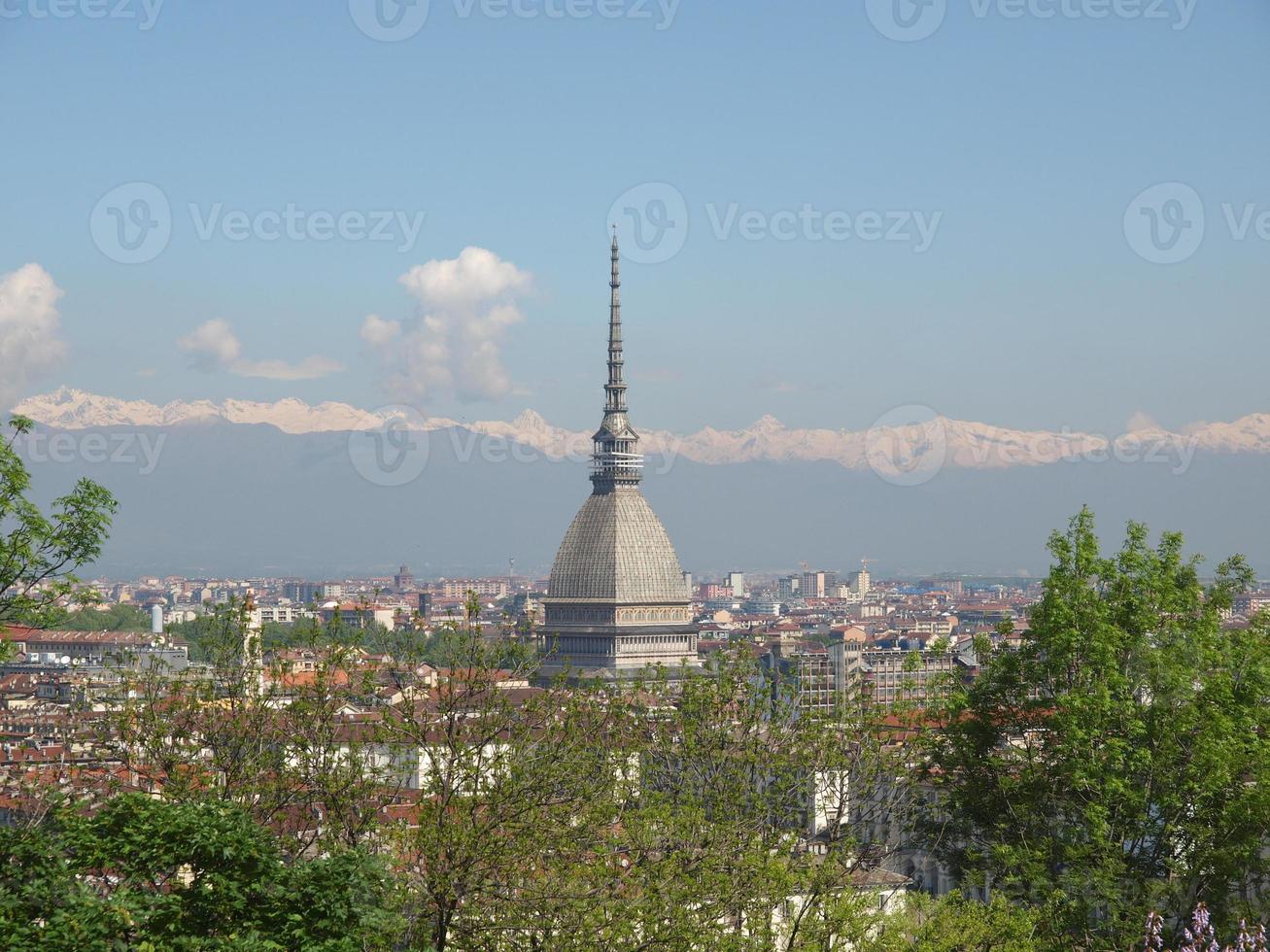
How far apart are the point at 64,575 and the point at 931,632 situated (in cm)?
18101

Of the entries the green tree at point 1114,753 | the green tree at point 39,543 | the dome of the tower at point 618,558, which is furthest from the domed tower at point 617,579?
the green tree at point 39,543

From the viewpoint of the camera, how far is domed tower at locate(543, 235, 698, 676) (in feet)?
439

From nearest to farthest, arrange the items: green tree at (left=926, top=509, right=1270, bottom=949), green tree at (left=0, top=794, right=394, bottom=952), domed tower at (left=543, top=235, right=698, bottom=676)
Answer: green tree at (left=0, top=794, right=394, bottom=952), green tree at (left=926, top=509, right=1270, bottom=949), domed tower at (left=543, top=235, right=698, bottom=676)

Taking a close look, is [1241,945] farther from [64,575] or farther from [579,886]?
[64,575]

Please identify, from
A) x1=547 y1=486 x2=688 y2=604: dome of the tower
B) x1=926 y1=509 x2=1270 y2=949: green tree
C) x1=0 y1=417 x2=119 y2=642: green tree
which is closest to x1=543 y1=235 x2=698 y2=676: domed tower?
x1=547 y1=486 x2=688 y2=604: dome of the tower

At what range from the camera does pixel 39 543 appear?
22109 millimetres

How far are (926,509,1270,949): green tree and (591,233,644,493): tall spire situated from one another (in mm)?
111810

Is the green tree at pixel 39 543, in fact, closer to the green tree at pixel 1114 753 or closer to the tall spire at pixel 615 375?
the green tree at pixel 1114 753

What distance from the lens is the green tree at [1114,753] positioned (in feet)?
89.1

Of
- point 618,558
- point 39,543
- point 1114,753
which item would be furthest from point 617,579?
point 39,543

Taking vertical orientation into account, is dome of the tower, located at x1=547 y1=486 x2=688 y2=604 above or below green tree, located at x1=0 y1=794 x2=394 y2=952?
above

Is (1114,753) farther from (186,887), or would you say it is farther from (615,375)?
(615,375)

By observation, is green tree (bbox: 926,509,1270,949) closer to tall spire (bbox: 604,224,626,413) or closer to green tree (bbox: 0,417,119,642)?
green tree (bbox: 0,417,119,642)

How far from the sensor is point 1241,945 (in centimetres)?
1617
